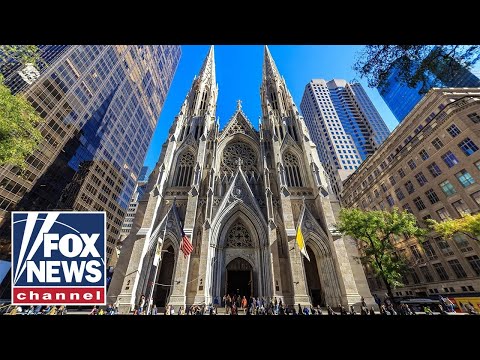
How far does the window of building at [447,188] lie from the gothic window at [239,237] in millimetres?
22191

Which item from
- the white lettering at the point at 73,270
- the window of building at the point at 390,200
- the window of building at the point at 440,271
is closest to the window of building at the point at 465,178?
the window of building at the point at 390,200

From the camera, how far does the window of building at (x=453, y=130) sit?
2211 cm

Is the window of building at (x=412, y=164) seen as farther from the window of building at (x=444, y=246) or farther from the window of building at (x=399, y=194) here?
the window of building at (x=444, y=246)

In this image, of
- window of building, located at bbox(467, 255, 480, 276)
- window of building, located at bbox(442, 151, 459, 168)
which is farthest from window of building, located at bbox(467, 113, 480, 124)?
window of building, located at bbox(467, 255, 480, 276)

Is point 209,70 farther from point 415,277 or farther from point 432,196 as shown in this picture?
point 415,277

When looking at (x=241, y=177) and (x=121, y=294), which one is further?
(x=241, y=177)

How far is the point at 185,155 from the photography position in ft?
89.0

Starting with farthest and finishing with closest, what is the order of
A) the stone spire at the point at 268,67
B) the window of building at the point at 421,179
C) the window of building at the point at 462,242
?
the stone spire at the point at 268,67 → the window of building at the point at 421,179 → the window of building at the point at 462,242

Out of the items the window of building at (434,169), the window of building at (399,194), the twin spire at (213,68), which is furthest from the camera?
the twin spire at (213,68)

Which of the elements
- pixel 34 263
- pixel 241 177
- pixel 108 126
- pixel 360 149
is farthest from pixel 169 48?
pixel 34 263

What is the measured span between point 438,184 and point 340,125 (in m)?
52.3
